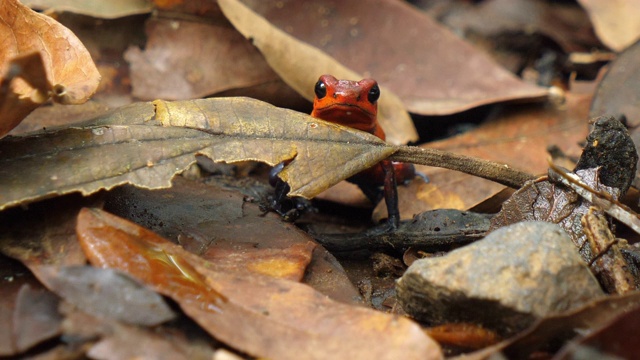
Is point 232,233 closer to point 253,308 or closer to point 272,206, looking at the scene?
point 272,206

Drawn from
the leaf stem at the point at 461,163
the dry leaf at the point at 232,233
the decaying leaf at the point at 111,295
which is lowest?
the dry leaf at the point at 232,233

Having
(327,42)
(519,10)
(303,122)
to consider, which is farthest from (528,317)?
(519,10)

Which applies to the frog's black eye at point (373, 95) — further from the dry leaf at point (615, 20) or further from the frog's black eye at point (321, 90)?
the dry leaf at point (615, 20)

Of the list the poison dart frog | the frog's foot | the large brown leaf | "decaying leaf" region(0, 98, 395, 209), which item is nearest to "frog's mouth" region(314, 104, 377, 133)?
the poison dart frog

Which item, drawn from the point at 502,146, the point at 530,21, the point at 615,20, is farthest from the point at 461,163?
the point at 530,21

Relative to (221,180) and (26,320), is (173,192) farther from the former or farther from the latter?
(26,320)

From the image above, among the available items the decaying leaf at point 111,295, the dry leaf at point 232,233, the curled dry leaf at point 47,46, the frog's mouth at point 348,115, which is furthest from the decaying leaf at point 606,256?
the curled dry leaf at point 47,46

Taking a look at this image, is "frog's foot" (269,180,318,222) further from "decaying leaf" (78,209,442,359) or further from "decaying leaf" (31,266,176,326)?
"decaying leaf" (31,266,176,326)
